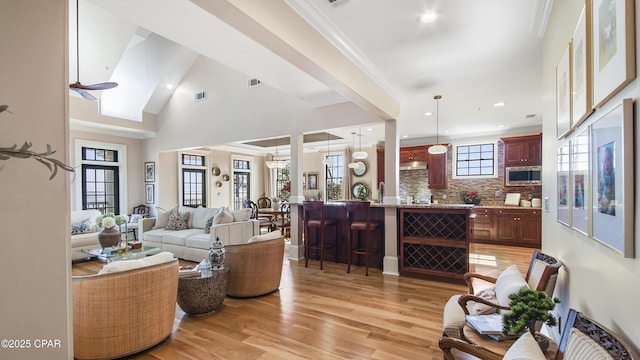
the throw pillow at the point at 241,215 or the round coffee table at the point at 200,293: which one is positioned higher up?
the throw pillow at the point at 241,215

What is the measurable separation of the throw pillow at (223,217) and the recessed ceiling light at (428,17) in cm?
439

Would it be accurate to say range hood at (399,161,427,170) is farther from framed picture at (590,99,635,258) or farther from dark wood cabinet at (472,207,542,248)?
framed picture at (590,99,635,258)

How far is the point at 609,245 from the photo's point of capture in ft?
3.58

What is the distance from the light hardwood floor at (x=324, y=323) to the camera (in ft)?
7.95

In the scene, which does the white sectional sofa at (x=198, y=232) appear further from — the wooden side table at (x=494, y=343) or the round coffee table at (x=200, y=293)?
the wooden side table at (x=494, y=343)

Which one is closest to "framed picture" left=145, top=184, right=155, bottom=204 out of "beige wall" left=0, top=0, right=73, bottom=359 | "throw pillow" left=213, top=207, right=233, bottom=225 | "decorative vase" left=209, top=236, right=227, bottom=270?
"throw pillow" left=213, top=207, right=233, bottom=225

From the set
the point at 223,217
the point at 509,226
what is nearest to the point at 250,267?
the point at 223,217

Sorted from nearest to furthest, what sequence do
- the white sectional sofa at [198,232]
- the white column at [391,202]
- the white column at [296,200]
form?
the white column at [391,202]
the white sectional sofa at [198,232]
the white column at [296,200]

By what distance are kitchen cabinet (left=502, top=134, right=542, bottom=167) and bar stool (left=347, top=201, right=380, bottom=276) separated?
4.49 m

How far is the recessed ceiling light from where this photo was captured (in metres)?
2.49

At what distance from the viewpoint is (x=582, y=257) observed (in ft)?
4.97

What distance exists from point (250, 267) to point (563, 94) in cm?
335

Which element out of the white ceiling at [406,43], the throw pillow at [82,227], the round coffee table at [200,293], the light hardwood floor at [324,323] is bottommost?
the light hardwood floor at [324,323]

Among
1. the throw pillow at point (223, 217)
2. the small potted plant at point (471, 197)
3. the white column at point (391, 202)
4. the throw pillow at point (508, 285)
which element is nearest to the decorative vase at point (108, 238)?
the throw pillow at point (223, 217)
